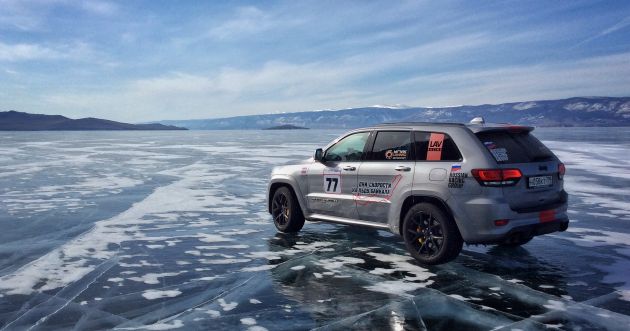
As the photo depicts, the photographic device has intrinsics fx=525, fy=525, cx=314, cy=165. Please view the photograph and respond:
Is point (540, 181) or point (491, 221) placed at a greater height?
point (540, 181)

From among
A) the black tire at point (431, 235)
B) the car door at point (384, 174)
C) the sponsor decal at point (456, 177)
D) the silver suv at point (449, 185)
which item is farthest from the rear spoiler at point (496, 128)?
the black tire at point (431, 235)

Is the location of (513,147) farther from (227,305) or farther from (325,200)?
(227,305)

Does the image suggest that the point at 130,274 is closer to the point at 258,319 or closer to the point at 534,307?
the point at 258,319

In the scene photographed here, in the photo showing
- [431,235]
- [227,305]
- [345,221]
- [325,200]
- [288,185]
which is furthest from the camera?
[288,185]

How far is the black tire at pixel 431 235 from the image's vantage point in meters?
6.07

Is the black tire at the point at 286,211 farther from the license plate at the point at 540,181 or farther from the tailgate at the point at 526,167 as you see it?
the license plate at the point at 540,181

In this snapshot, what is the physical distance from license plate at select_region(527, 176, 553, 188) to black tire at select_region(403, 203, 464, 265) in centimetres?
100

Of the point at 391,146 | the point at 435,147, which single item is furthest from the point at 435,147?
the point at 391,146

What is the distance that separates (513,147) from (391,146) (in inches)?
59.4

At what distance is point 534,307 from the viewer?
4.90m

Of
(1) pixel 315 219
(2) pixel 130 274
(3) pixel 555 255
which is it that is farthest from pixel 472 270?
(2) pixel 130 274

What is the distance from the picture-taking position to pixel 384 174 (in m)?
6.79

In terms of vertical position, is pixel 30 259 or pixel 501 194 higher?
pixel 501 194

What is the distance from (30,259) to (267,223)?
3862 millimetres
